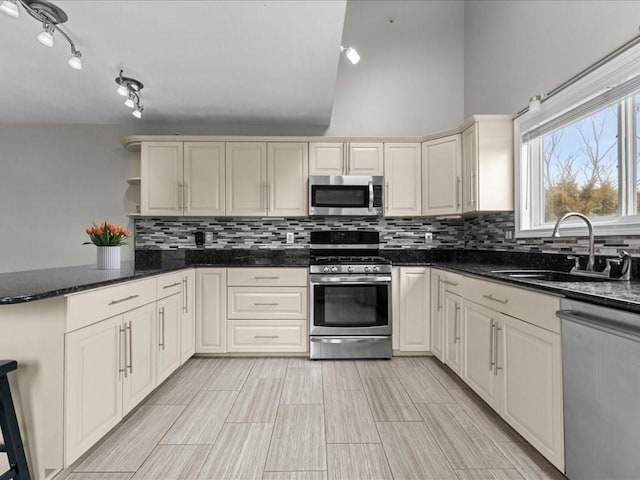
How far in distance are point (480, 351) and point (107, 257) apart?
8.06 ft

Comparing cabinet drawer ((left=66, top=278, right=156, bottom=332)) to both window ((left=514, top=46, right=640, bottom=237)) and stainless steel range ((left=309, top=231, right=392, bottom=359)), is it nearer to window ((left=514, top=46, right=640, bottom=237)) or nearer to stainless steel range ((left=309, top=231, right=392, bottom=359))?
stainless steel range ((left=309, top=231, right=392, bottom=359))

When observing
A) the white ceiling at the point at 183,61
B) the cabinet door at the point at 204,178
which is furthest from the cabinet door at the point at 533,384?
the cabinet door at the point at 204,178

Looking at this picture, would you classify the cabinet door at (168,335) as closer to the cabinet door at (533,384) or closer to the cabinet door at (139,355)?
the cabinet door at (139,355)

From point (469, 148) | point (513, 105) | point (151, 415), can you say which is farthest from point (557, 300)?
point (151, 415)

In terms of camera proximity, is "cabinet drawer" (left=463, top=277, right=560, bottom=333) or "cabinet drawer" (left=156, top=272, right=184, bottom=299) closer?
"cabinet drawer" (left=463, top=277, right=560, bottom=333)

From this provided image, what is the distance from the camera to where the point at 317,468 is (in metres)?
1.67

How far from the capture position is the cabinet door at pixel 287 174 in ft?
11.7

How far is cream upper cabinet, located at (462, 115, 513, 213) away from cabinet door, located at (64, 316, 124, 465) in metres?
2.77

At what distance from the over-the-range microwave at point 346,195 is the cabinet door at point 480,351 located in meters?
1.39

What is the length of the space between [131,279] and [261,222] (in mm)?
1946

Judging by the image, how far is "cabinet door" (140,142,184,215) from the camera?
355 centimetres

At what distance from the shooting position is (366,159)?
3.60 metres

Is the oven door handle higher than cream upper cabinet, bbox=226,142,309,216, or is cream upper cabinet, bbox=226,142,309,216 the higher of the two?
cream upper cabinet, bbox=226,142,309,216

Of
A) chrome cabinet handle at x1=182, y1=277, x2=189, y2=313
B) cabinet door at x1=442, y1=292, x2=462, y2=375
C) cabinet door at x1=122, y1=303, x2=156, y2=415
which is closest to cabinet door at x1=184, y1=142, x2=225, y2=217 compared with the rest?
chrome cabinet handle at x1=182, y1=277, x2=189, y2=313
